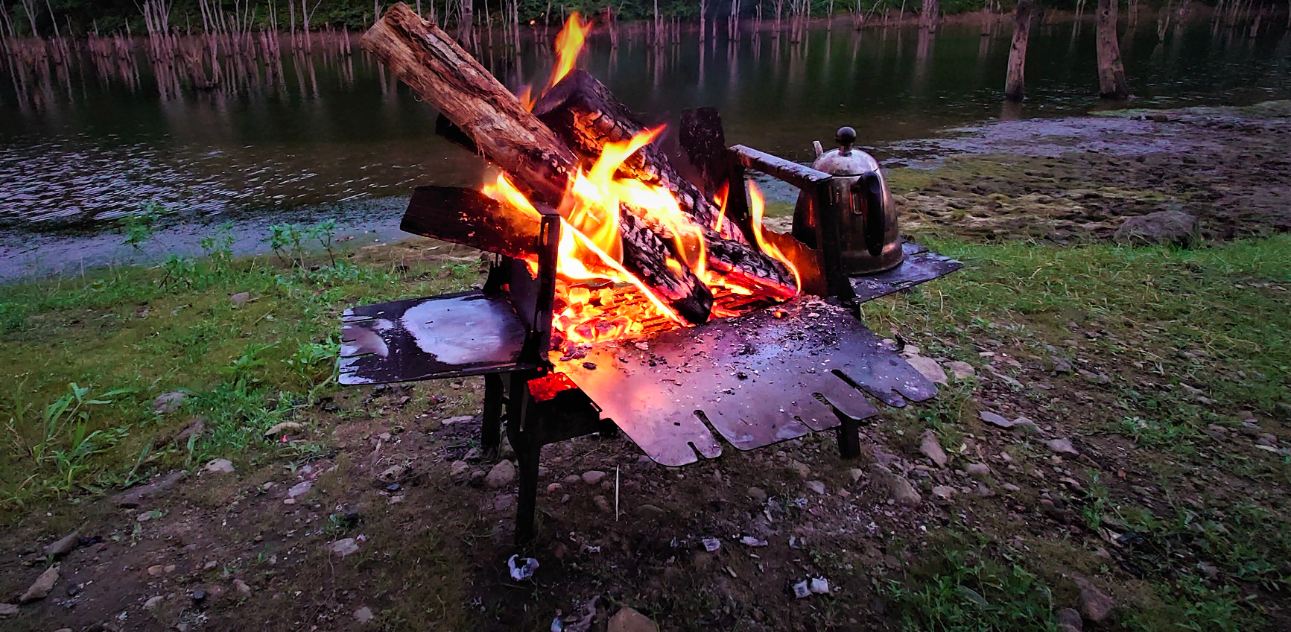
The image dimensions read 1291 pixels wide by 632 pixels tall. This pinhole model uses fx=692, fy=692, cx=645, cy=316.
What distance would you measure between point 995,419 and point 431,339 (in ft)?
8.80

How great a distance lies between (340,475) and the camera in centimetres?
309

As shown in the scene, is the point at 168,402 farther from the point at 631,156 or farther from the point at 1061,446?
the point at 1061,446

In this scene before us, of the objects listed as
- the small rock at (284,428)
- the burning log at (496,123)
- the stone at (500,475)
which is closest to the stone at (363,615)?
the stone at (500,475)

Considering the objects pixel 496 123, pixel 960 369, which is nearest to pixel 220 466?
pixel 496 123

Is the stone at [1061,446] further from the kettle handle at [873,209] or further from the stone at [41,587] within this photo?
the stone at [41,587]

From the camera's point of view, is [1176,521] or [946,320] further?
[946,320]

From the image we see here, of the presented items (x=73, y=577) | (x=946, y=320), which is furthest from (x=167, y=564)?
(x=946, y=320)

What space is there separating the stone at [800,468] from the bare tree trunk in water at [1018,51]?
1629 centimetres

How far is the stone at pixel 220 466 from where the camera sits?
3120 mm

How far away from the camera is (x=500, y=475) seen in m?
3.07

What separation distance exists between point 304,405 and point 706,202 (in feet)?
7.67

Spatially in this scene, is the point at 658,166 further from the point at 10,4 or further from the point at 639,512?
the point at 10,4

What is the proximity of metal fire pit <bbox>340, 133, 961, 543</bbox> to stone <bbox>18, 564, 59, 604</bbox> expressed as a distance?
51.9 inches

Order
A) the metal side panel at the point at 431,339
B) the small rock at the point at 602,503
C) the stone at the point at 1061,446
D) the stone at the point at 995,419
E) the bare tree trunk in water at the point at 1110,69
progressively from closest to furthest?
1. the metal side panel at the point at 431,339
2. the small rock at the point at 602,503
3. the stone at the point at 1061,446
4. the stone at the point at 995,419
5. the bare tree trunk in water at the point at 1110,69
